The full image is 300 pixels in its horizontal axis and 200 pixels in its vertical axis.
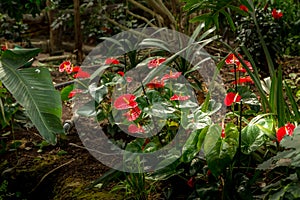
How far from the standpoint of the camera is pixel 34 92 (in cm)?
197

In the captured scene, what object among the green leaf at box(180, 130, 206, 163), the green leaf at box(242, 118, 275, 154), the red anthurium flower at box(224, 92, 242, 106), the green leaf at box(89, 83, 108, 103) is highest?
the red anthurium flower at box(224, 92, 242, 106)

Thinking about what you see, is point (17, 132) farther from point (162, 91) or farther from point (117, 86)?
point (162, 91)

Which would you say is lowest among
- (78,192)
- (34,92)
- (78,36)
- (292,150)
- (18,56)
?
(78,192)

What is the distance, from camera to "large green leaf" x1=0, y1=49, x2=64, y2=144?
1.89 metres

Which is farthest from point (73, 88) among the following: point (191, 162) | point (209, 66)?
point (209, 66)

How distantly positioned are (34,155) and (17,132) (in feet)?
1.12

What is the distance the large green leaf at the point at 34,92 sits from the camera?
1895mm

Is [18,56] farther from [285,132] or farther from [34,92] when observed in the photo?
[285,132]

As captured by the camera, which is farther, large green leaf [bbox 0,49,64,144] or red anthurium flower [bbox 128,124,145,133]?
red anthurium flower [bbox 128,124,145,133]

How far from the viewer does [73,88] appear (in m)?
2.58

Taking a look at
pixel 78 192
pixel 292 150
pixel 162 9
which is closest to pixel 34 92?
pixel 78 192

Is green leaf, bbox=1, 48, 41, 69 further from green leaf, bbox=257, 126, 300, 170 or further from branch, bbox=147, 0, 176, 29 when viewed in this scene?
branch, bbox=147, 0, 176, 29

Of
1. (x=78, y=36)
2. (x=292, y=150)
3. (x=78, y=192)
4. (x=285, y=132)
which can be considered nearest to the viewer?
(x=292, y=150)

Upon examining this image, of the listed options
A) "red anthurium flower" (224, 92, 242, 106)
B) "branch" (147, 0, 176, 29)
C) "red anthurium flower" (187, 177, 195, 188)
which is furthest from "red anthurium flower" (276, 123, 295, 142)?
"branch" (147, 0, 176, 29)
